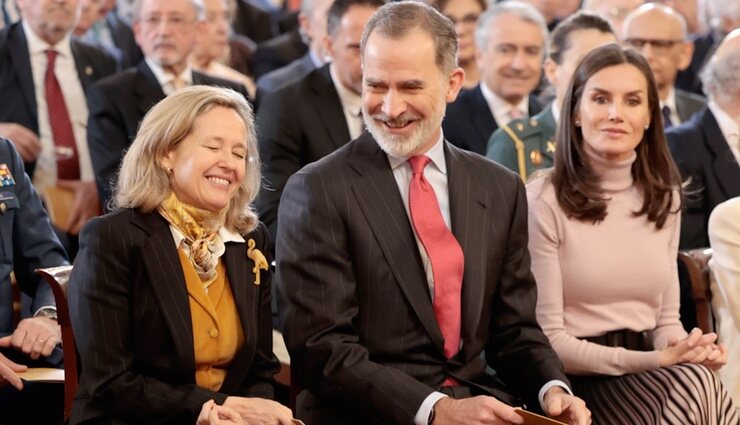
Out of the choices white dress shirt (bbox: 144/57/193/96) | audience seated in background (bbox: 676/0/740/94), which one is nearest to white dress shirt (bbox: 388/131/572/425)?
white dress shirt (bbox: 144/57/193/96)

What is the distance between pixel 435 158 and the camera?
121 inches

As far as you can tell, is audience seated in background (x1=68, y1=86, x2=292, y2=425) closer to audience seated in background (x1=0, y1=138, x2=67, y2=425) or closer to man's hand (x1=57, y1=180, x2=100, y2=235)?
audience seated in background (x1=0, y1=138, x2=67, y2=425)

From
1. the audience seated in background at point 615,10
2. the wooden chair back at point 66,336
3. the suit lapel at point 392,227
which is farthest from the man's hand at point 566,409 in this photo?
the audience seated in background at point 615,10

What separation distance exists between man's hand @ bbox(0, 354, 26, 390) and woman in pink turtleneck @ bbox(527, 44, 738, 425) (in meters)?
1.38

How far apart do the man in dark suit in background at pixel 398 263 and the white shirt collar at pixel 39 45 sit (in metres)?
2.62

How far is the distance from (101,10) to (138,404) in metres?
4.33

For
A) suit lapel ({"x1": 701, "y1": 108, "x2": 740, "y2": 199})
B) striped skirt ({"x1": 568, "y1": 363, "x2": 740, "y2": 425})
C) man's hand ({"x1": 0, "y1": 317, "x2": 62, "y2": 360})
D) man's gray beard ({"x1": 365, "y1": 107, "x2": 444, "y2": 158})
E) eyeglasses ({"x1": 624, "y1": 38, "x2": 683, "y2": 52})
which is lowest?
striped skirt ({"x1": 568, "y1": 363, "x2": 740, "y2": 425})

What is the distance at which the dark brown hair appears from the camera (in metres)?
3.44

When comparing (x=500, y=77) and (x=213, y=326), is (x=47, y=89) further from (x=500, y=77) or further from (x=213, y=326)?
(x=213, y=326)

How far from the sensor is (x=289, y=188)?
3020 mm

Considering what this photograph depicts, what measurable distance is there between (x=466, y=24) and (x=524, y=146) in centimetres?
170

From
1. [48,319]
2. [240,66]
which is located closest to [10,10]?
[240,66]

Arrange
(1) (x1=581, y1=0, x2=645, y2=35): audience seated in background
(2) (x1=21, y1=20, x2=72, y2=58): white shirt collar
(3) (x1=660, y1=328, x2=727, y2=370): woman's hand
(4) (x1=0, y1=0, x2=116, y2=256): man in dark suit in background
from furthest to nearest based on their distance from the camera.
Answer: (1) (x1=581, y1=0, x2=645, y2=35): audience seated in background → (2) (x1=21, y1=20, x2=72, y2=58): white shirt collar → (4) (x1=0, y1=0, x2=116, y2=256): man in dark suit in background → (3) (x1=660, y1=328, x2=727, y2=370): woman's hand

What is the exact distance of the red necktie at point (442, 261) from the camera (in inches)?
116
